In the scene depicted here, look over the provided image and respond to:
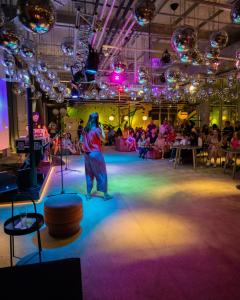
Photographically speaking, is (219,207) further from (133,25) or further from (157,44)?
(157,44)

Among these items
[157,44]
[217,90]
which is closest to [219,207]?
[157,44]

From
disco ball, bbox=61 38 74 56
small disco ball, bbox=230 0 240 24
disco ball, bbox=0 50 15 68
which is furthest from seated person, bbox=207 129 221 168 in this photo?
disco ball, bbox=0 50 15 68

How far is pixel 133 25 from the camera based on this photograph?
530 centimetres

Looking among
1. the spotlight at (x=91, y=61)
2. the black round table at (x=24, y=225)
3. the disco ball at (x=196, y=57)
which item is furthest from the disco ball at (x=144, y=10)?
the spotlight at (x=91, y=61)

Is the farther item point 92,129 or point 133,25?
point 133,25

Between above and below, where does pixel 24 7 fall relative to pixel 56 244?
above

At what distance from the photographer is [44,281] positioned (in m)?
1.36

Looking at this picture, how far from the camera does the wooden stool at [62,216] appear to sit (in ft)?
10.0

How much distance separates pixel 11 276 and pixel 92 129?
3393 millimetres

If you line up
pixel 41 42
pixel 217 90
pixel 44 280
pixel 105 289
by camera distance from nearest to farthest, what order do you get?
pixel 44 280 < pixel 105 289 < pixel 41 42 < pixel 217 90

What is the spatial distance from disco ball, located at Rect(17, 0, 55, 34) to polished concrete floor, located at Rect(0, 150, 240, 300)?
251 centimetres

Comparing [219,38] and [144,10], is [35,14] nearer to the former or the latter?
[144,10]

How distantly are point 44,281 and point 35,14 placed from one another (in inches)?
90.7

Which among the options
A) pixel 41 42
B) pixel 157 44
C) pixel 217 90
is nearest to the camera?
pixel 41 42
